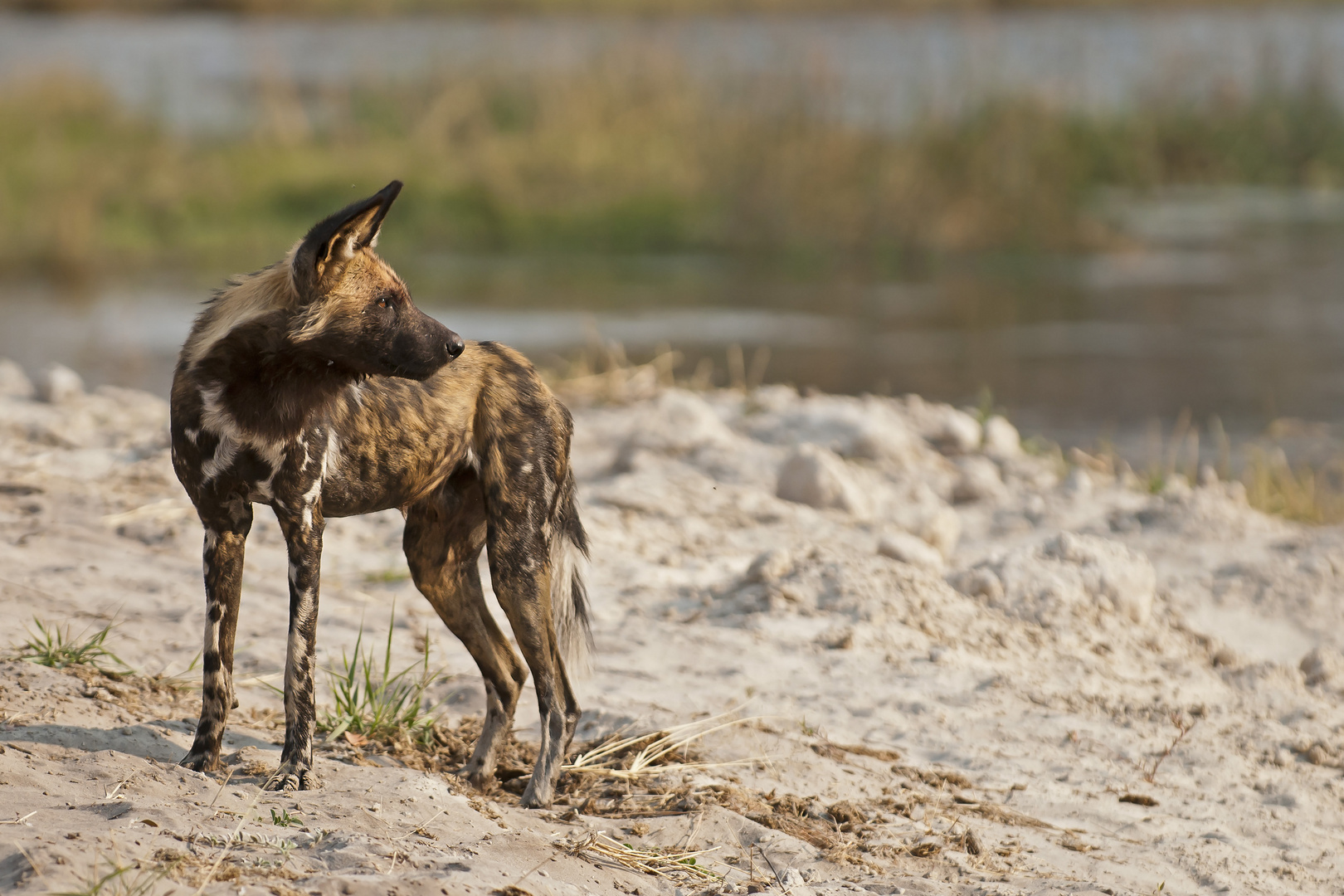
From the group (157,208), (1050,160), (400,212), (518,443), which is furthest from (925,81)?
(518,443)

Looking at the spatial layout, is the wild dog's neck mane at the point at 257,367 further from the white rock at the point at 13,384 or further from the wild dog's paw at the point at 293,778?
the white rock at the point at 13,384

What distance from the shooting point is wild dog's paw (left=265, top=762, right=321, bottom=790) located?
12.0 feet

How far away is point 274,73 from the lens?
22.3 meters

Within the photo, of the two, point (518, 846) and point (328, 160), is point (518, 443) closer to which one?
point (518, 846)

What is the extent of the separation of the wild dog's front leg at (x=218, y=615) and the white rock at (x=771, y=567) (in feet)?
7.99

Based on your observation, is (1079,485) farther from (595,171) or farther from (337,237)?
(595,171)

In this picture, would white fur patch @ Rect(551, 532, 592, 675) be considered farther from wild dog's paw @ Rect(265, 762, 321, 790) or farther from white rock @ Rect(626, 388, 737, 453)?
white rock @ Rect(626, 388, 737, 453)

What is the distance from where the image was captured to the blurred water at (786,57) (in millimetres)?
18453

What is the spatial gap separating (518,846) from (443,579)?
104 cm

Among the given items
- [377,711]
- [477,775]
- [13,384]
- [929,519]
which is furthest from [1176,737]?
[13,384]

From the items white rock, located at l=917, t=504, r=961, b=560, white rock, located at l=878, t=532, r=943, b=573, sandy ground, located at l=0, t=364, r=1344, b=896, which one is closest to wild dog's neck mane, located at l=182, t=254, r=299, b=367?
sandy ground, located at l=0, t=364, r=1344, b=896

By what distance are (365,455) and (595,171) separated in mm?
14600

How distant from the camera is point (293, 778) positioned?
3.70 metres

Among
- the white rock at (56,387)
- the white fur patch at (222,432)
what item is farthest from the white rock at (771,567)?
the white rock at (56,387)
